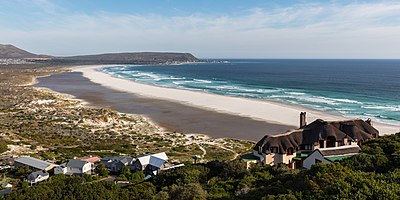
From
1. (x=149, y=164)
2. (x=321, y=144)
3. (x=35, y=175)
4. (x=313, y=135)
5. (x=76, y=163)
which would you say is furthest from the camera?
(x=149, y=164)

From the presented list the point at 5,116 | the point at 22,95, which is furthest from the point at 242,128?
the point at 22,95

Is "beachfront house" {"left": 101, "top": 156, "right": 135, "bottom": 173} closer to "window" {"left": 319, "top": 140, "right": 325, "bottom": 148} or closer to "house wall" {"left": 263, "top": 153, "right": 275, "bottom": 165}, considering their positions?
"house wall" {"left": 263, "top": 153, "right": 275, "bottom": 165}

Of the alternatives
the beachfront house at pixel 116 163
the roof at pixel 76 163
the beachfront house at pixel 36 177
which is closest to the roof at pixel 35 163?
the beachfront house at pixel 36 177

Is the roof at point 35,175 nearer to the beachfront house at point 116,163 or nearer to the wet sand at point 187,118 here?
the beachfront house at point 116,163

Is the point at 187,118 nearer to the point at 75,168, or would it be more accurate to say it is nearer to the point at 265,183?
the point at 75,168

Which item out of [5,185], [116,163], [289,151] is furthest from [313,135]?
[5,185]

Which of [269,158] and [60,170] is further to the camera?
[60,170]
